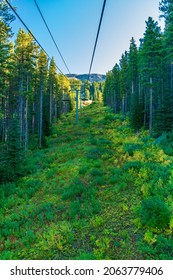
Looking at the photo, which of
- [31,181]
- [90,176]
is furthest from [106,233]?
[31,181]

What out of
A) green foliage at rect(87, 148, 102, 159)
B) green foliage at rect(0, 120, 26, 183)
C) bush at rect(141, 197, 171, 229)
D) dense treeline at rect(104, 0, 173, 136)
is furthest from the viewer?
dense treeline at rect(104, 0, 173, 136)

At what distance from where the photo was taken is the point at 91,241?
21.0 feet

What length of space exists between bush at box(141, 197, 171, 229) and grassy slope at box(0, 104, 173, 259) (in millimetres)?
209

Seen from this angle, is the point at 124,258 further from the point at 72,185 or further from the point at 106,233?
the point at 72,185

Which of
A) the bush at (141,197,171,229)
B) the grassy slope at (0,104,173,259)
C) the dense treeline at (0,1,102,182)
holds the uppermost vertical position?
the dense treeline at (0,1,102,182)

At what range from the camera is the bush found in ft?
21.1

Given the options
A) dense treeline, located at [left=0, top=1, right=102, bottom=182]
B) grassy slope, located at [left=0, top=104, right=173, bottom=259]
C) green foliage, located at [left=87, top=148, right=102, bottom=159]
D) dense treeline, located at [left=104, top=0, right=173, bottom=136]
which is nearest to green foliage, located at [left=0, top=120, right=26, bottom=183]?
dense treeline, located at [left=0, top=1, right=102, bottom=182]

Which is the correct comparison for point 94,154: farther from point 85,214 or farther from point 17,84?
point 17,84

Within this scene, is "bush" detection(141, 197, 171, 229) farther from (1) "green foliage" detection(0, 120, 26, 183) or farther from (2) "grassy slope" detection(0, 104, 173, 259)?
(1) "green foliage" detection(0, 120, 26, 183)

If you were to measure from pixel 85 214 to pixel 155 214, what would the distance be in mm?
2665

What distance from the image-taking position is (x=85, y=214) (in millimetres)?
7961

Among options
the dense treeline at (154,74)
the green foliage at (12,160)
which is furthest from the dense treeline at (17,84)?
the dense treeline at (154,74)

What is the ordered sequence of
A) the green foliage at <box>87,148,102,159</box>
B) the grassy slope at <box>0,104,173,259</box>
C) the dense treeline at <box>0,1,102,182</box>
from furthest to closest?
the green foliage at <box>87,148,102,159</box> < the dense treeline at <box>0,1,102,182</box> < the grassy slope at <box>0,104,173,259</box>

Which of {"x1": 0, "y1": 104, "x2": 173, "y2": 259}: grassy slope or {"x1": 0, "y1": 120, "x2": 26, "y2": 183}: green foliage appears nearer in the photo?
{"x1": 0, "y1": 104, "x2": 173, "y2": 259}: grassy slope
